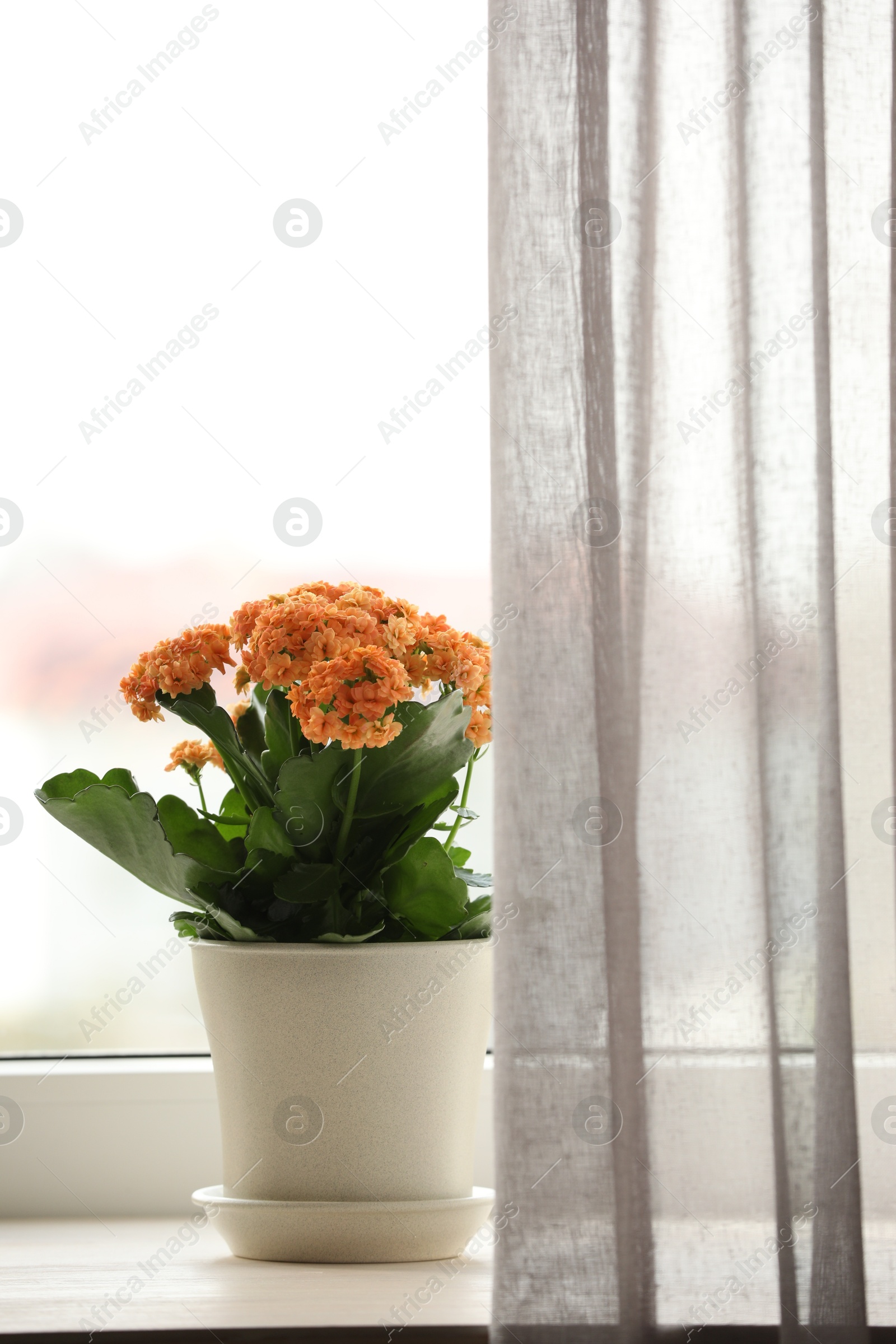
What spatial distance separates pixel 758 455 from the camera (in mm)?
713

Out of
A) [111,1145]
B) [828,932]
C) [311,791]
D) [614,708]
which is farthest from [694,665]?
[111,1145]

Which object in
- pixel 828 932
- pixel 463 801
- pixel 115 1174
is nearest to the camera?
pixel 828 932

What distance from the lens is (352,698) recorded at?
2.43 ft

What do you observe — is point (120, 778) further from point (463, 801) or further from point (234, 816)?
point (463, 801)

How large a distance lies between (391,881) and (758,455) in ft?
1.33

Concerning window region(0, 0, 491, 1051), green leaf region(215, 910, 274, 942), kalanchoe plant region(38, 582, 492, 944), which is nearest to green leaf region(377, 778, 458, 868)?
kalanchoe plant region(38, 582, 492, 944)

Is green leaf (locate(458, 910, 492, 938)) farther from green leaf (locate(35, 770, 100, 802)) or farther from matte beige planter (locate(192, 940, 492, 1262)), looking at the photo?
green leaf (locate(35, 770, 100, 802))

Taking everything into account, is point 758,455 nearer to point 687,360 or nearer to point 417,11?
point 687,360

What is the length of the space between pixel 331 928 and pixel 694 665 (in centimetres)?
33

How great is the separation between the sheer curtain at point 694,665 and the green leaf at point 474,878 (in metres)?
0.17

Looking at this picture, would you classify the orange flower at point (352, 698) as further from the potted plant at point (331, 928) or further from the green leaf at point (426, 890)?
the green leaf at point (426, 890)

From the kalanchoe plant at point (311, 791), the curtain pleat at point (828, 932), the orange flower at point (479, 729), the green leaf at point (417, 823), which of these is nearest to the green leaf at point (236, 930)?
the kalanchoe plant at point (311, 791)

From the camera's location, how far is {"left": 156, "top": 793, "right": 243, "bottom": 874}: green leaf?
0.83 meters

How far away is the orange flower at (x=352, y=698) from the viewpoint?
0.74 m
